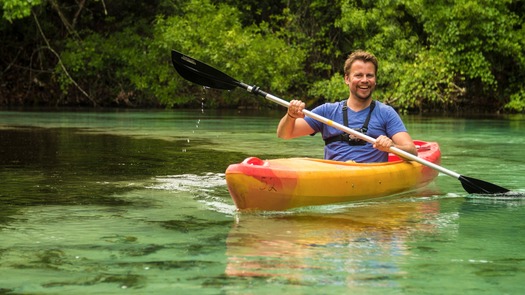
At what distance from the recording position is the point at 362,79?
5.99m

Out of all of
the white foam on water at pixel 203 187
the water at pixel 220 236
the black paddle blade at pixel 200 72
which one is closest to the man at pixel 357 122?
the water at pixel 220 236

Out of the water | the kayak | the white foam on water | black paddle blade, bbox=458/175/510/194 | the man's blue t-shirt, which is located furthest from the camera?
black paddle blade, bbox=458/175/510/194

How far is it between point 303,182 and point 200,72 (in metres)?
2.11

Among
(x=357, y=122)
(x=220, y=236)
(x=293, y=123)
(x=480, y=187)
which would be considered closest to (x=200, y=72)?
(x=293, y=123)

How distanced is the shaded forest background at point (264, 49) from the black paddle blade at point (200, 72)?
12942mm

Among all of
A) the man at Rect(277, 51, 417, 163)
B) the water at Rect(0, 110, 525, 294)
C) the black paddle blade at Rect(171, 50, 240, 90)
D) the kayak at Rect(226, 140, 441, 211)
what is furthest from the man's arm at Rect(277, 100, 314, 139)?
the black paddle blade at Rect(171, 50, 240, 90)

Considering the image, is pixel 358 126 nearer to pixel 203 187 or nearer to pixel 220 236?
pixel 203 187

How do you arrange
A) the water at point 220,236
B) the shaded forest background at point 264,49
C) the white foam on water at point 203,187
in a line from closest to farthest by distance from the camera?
the water at point 220,236, the white foam on water at point 203,187, the shaded forest background at point 264,49

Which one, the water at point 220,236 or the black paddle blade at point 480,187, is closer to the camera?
the water at point 220,236

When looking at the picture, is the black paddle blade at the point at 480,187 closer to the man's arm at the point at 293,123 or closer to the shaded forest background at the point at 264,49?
the man's arm at the point at 293,123

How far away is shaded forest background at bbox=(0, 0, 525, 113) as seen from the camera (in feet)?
67.4

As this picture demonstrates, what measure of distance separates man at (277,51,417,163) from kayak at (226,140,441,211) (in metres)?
0.20

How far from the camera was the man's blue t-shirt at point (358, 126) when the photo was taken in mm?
6156

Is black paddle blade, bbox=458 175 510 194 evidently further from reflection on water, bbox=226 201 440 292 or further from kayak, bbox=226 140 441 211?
kayak, bbox=226 140 441 211
